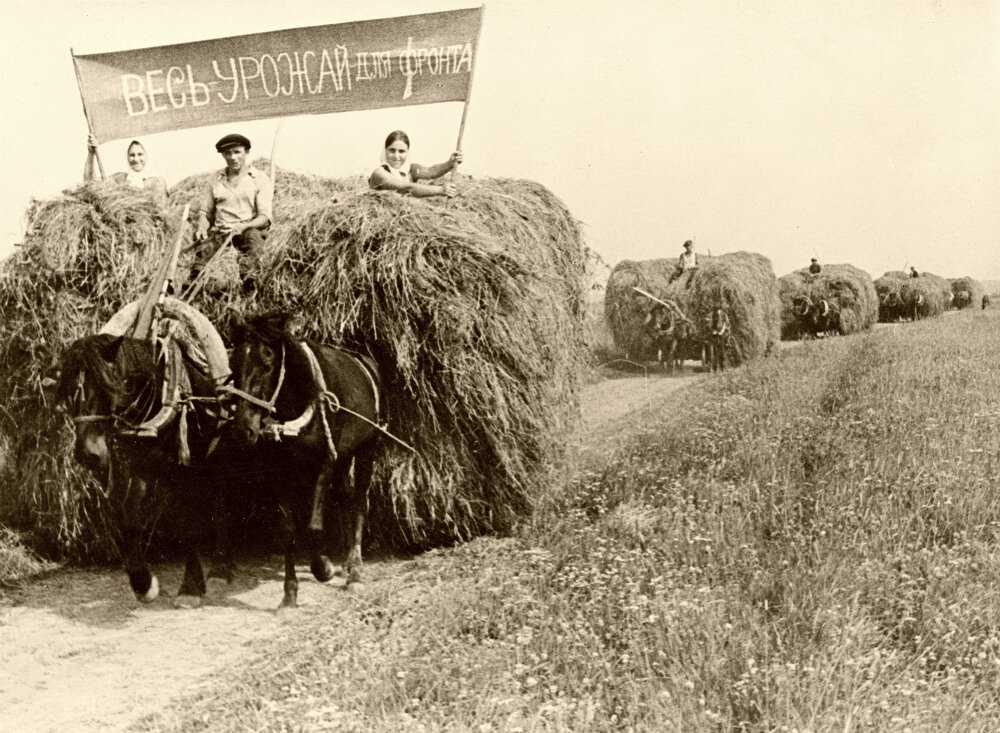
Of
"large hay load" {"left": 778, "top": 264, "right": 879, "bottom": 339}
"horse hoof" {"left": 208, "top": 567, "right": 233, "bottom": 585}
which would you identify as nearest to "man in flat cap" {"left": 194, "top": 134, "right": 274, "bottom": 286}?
"horse hoof" {"left": 208, "top": 567, "right": 233, "bottom": 585}

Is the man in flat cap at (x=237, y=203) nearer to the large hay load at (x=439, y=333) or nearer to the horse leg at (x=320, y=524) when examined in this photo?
the large hay load at (x=439, y=333)

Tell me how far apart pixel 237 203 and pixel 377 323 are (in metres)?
1.50

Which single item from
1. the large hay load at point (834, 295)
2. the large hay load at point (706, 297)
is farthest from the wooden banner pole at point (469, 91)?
the large hay load at point (834, 295)

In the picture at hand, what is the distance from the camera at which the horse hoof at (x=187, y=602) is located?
5.77 metres

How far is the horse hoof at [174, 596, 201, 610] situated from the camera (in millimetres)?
5766

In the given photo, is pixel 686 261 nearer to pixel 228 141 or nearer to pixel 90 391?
pixel 228 141

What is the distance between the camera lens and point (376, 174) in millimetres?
7027

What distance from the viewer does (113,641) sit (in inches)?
204

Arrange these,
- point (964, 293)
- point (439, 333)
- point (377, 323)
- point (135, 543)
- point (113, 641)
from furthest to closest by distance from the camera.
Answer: point (964, 293) → point (377, 323) → point (439, 333) → point (135, 543) → point (113, 641)

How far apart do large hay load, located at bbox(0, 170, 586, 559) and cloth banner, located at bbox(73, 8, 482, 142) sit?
57.6 inches

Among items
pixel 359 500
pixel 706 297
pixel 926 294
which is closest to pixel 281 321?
pixel 359 500

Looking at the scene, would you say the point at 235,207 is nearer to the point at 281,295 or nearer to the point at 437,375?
the point at 281,295

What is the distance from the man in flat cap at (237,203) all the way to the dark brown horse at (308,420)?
121 centimetres

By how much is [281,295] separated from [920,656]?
4666mm
